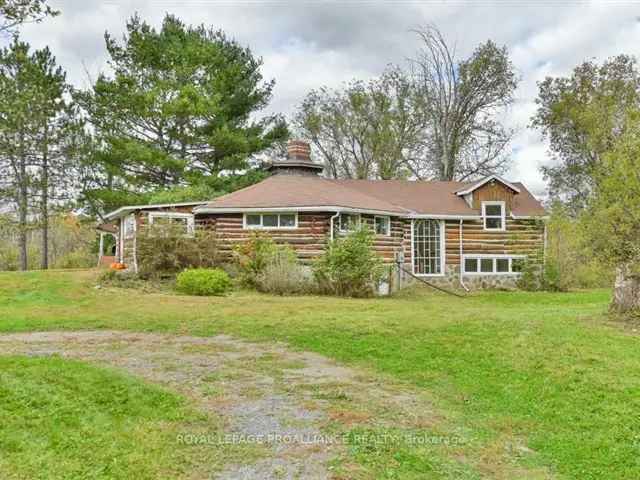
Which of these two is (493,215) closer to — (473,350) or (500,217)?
(500,217)

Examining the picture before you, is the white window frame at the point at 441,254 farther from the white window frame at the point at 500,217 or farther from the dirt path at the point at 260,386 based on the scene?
the dirt path at the point at 260,386

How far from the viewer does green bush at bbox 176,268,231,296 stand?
13547mm

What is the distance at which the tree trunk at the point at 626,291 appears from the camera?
9.52 meters

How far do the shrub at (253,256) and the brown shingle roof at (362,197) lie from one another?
1.32m

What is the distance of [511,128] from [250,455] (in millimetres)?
30090

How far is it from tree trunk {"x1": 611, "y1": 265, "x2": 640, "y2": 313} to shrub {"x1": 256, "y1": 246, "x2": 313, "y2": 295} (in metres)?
7.77

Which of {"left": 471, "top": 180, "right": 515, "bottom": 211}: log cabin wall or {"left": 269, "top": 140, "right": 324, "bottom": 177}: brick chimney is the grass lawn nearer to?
{"left": 269, "top": 140, "right": 324, "bottom": 177}: brick chimney

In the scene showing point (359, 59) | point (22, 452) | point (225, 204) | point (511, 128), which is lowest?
point (22, 452)

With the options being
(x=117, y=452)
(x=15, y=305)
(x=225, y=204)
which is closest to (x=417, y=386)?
(x=117, y=452)

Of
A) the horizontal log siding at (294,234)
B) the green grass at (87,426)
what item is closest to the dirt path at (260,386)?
the green grass at (87,426)

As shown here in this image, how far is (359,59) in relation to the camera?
26922 mm

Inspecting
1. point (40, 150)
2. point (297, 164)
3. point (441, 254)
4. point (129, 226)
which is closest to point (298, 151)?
point (297, 164)

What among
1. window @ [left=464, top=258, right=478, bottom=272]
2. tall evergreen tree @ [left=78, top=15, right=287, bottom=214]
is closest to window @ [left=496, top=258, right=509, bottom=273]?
window @ [left=464, top=258, right=478, bottom=272]

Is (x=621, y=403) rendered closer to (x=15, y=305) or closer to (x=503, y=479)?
(x=503, y=479)
